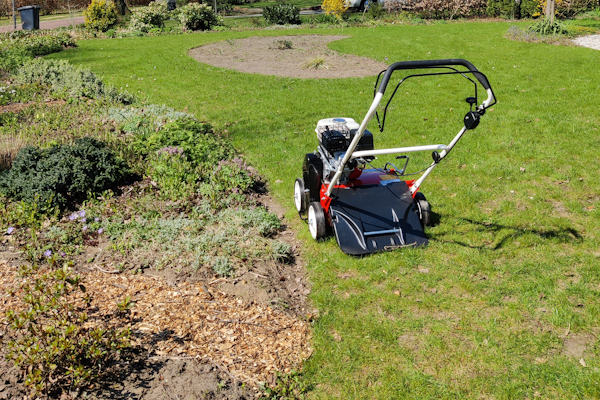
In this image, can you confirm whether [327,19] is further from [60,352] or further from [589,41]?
[60,352]

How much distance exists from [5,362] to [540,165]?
22.9ft

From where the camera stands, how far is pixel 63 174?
234 inches

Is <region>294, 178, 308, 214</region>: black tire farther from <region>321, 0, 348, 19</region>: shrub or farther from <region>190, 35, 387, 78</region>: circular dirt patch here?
<region>321, 0, 348, 19</region>: shrub

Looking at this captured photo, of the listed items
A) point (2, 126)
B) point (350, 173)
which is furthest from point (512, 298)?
point (2, 126)

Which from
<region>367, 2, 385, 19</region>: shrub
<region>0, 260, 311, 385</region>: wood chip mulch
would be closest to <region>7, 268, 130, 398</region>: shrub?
<region>0, 260, 311, 385</region>: wood chip mulch

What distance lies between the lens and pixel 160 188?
6570mm

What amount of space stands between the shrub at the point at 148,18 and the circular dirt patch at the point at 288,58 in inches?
222

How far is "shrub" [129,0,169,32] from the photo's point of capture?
22406 millimetres

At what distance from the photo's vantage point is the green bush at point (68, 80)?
10.7 m

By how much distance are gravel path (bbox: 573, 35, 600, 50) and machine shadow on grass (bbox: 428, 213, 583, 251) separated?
11758 millimetres

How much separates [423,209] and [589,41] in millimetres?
13977

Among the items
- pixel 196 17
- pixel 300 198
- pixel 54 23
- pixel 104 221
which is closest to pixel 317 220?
pixel 300 198

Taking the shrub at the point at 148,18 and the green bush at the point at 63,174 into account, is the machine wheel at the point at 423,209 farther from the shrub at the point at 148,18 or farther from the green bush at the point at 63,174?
the shrub at the point at 148,18

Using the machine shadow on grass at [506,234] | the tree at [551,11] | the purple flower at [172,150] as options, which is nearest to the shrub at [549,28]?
the tree at [551,11]
